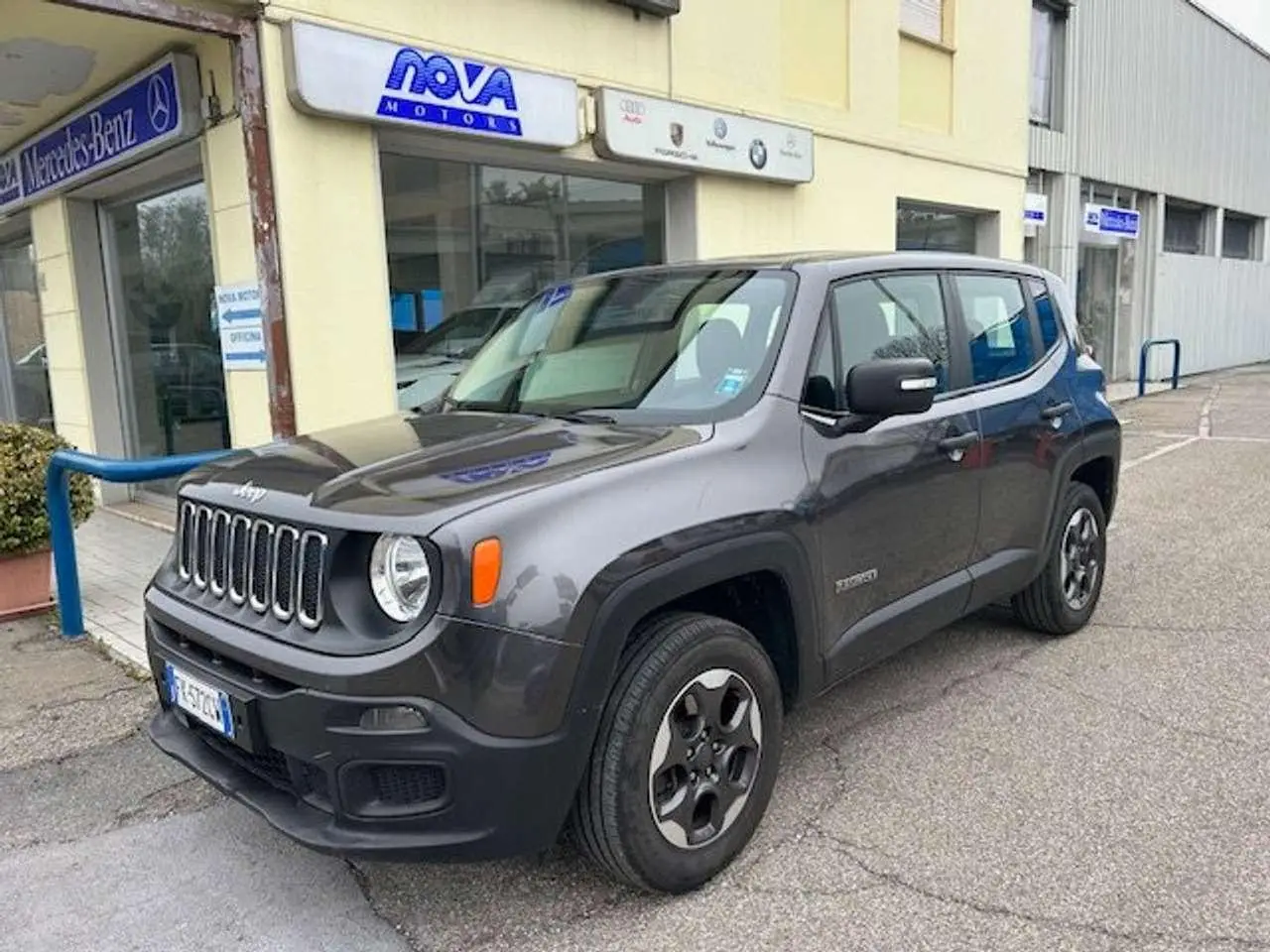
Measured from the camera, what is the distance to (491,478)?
2.58 metres

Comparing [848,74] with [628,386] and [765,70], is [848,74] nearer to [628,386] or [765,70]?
[765,70]

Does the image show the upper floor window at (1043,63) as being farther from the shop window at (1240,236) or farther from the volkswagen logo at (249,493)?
the volkswagen logo at (249,493)

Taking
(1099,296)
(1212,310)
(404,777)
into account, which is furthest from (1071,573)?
(1212,310)

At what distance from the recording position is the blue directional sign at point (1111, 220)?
54.7ft

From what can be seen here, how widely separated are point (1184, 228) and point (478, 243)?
18.7 m

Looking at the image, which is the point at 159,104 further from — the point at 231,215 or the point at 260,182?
the point at 260,182

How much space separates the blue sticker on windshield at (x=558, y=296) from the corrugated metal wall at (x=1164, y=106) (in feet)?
43.3

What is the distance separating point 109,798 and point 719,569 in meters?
2.37

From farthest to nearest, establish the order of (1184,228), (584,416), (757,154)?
1. (1184,228)
2. (757,154)
3. (584,416)

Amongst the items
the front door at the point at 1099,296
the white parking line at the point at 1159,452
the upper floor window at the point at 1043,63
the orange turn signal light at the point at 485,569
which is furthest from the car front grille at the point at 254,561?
the front door at the point at 1099,296

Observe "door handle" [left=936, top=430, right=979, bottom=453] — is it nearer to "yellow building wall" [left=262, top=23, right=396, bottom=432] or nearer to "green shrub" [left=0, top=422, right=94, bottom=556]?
"yellow building wall" [left=262, top=23, right=396, bottom=432]

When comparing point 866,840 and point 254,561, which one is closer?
point 254,561

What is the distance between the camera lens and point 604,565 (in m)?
2.47

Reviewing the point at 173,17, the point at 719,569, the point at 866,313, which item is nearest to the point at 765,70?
the point at 173,17
